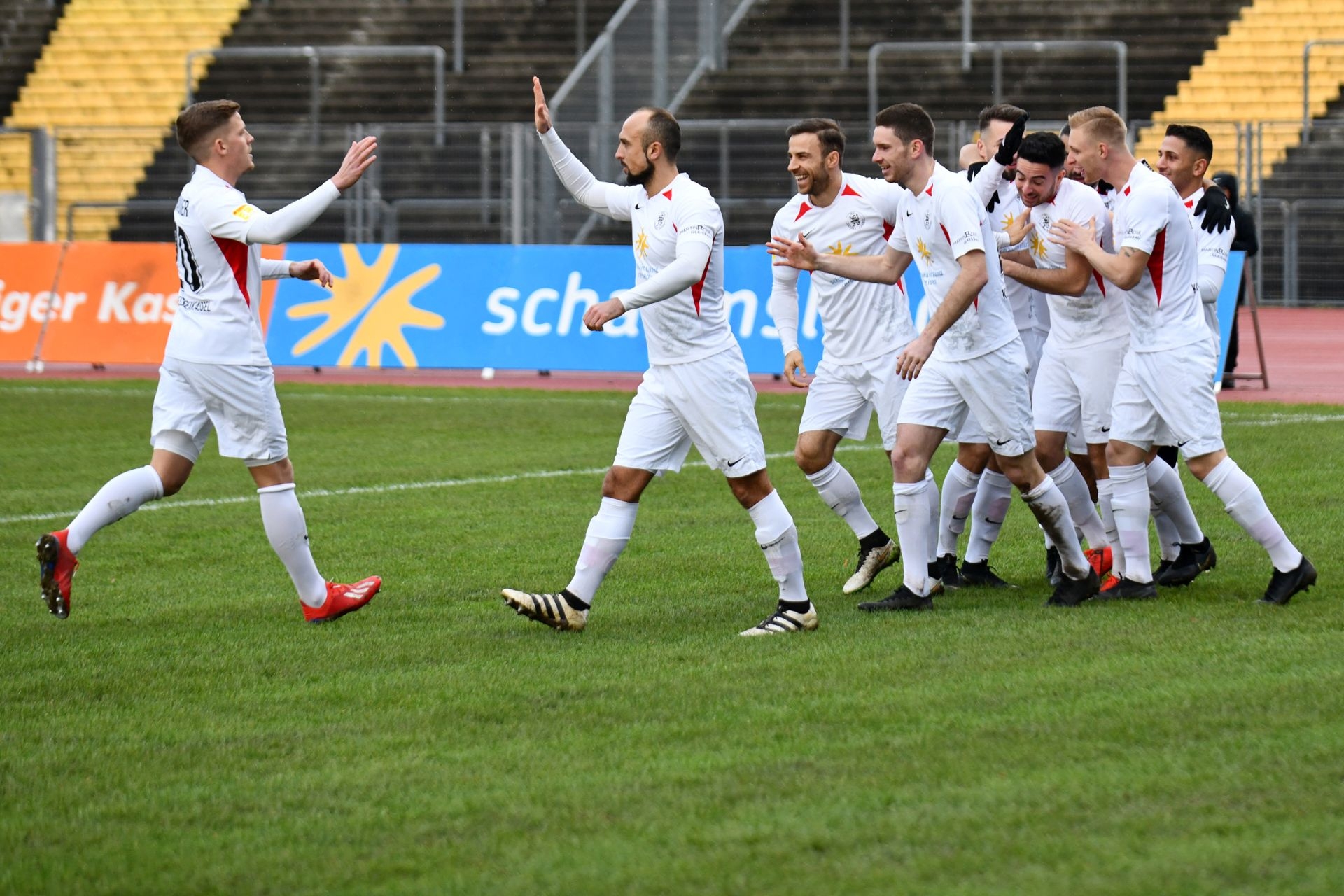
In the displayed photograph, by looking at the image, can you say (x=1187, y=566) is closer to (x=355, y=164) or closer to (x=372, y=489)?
(x=355, y=164)

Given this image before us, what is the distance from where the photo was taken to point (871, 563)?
314 inches

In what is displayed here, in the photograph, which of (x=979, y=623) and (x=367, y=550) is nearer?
(x=979, y=623)

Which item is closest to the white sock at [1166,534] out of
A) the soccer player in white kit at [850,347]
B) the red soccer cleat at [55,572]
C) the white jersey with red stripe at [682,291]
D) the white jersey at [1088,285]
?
the white jersey at [1088,285]

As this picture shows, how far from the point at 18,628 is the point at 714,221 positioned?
10.5 feet

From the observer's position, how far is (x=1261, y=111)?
27.3 metres

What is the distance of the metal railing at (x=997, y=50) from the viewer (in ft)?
84.7

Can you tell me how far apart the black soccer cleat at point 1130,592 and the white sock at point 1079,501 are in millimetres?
367

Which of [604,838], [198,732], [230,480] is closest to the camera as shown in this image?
[604,838]

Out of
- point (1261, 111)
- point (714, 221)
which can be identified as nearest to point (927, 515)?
point (714, 221)

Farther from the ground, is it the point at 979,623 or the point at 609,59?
the point at 609,59

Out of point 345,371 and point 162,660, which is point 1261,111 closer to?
point 345,371

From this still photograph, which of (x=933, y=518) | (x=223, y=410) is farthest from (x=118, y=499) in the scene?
(x=933, y=518)

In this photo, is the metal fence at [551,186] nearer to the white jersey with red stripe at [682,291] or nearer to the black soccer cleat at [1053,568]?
the black soccer cleat at [1053,568]

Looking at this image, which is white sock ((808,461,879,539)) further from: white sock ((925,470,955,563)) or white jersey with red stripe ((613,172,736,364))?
white jersey with red stripe ((613,172,736,364))
